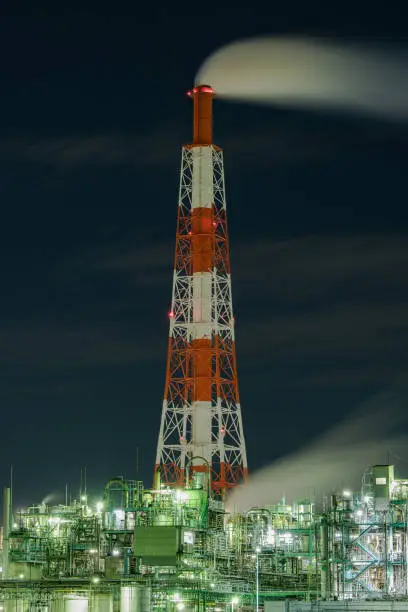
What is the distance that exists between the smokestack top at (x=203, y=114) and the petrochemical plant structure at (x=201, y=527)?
0.06 meters

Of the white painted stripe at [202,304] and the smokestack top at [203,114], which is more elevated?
the smokestack top at [203,114]

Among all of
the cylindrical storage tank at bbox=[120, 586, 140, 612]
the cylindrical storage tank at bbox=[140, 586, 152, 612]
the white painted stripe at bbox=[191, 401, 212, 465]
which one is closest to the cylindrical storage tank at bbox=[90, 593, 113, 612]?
the cylindrical storage tank at bbox=[120, 586, 140, 612]

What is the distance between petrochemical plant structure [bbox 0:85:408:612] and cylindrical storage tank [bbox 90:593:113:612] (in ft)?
0.15

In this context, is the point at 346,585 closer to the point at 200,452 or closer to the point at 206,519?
A: the point at 206,519

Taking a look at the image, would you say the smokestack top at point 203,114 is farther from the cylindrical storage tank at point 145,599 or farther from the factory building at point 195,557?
the cylindrical storage tank at point 145,599

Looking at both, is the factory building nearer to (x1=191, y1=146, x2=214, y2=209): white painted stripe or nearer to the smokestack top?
(x1=191, y1=146, x2=214, y2=209): white painted stripe

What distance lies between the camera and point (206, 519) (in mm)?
56531

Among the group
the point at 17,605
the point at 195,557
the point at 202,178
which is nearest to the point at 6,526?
the point at 17,605

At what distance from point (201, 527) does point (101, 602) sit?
5369mm

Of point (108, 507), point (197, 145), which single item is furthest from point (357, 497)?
point (197, 145)

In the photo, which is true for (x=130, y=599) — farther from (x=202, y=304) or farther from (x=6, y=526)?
(x=202, y=304)

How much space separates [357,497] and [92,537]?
12308 mm

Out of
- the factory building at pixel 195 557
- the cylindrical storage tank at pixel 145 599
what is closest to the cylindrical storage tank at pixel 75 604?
the factory building at pixel 195 557

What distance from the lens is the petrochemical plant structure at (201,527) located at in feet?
176
